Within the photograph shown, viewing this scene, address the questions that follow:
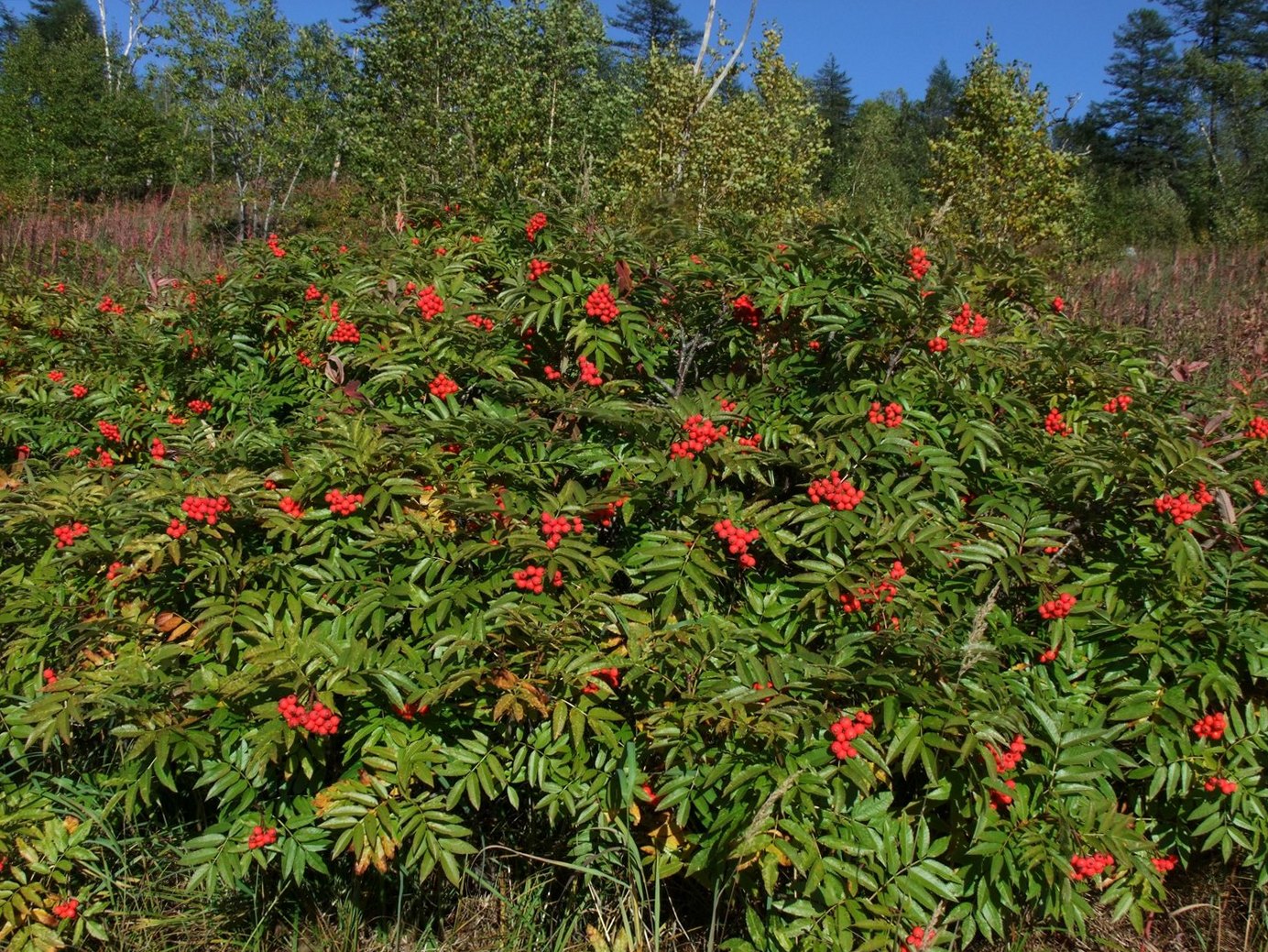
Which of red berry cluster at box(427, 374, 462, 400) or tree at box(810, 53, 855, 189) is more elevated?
tree at box(810, 53, 855, 189)

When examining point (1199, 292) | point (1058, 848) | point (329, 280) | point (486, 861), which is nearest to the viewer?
point (1058, 848)

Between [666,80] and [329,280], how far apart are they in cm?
1189

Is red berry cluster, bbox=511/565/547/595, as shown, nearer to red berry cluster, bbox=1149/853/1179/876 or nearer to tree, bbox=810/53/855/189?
red berry cluster, bbox=1149/853/1179/876

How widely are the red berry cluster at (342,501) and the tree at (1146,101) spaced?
39.9 meters

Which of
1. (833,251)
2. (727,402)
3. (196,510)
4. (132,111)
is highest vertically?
(132,111)

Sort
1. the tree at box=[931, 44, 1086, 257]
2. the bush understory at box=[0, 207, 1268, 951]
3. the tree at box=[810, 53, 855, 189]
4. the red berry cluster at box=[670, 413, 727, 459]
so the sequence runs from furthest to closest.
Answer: the tree at box=[810, 53, 855, 189], the tree at box=[931, 44, 1086, 257], the red berry cluster at box=[670, 413, 727, 459], the bush understory at box=[0, 207, 1268, 951]

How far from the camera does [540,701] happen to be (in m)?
1.84

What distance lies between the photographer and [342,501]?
2107mm

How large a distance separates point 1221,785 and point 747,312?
1.71 metres

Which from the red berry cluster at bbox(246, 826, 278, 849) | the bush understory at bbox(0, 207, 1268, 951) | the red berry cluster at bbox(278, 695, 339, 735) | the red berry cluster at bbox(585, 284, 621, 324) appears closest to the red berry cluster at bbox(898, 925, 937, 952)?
the bush understory at bbox(0, 207, 1268, 951)

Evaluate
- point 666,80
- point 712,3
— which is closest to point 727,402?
point 666,80

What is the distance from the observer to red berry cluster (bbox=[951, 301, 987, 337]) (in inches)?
98.3

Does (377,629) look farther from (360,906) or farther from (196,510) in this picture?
(360,906)

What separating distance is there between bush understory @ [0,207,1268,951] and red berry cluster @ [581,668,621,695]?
14 mm
